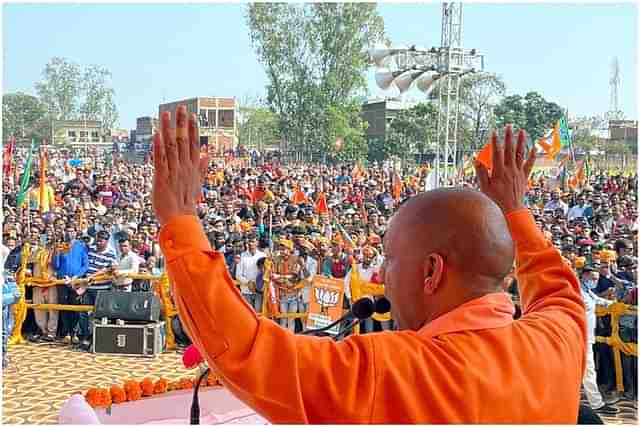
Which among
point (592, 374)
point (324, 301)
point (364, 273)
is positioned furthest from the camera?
point (364, 273)

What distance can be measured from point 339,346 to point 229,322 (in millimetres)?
153

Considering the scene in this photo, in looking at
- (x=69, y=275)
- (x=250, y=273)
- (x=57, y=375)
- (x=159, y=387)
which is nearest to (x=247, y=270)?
(x=250, y=273)

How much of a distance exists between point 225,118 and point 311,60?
158 inches

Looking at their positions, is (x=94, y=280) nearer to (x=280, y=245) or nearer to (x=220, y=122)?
(x=280, y=245)

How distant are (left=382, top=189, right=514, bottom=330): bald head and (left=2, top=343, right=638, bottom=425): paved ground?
4894 millimetres

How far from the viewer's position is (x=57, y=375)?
6.58m

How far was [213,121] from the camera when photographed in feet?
84.4

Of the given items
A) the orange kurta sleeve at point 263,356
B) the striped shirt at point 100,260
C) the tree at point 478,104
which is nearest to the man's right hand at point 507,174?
the orange kurta sleeve at point 263,356

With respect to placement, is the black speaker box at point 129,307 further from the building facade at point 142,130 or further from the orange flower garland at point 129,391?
the building facade at point 142,130

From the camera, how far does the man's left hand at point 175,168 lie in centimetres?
99

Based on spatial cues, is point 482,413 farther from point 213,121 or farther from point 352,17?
point 352,17

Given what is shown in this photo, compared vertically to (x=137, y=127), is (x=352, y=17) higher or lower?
higher

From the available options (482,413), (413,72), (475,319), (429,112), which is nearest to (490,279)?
(475,319)

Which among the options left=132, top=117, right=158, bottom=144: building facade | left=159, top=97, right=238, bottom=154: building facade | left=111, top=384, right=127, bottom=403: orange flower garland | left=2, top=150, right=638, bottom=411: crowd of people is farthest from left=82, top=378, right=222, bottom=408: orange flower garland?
left=132, top=117, right=158, bottom=144: building facade
